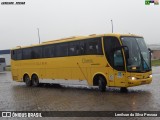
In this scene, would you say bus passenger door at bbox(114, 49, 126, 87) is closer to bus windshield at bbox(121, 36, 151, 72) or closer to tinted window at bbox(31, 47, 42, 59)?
bus windshield at bbox(121, 36, 151, 72)

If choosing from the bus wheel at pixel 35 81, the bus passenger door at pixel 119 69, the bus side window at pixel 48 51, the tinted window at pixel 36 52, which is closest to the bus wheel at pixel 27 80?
the bus wheel at pixel 35 81

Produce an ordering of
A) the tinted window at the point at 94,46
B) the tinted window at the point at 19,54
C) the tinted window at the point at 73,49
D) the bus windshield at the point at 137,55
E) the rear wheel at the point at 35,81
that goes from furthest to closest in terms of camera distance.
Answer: the tinted window at the point at 19,54 → the rear wheel at the point at 35,81 → the tinted window at the point at 73,49 → the tinted window at the point at 94,46 → the bus windshield at the point at 137,55

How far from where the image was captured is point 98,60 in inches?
712

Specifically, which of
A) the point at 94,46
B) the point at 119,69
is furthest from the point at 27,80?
the point at 119,69

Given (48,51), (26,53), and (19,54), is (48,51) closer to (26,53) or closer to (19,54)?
(26,53)

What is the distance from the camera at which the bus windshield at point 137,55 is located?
54.5ft

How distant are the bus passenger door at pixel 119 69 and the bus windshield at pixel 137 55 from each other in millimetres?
343

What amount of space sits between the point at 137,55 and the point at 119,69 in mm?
1170

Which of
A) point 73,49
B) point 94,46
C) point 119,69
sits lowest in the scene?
point 119,69

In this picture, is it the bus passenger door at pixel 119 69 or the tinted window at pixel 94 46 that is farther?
the tinted window at pixel 94 46

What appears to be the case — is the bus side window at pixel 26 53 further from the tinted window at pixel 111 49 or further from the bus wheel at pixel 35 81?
the tinted window at pixel 111 49

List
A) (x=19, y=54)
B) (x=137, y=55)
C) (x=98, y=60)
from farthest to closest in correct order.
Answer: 1. (x=19, y=54)
2. (x=98, y=60)
3. (x=137, y=55)

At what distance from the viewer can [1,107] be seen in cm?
1416

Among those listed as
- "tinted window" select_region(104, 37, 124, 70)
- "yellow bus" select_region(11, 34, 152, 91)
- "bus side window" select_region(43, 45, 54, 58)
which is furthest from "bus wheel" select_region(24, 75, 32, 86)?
"tinted window" select_region(104, 37, 124, 70)
